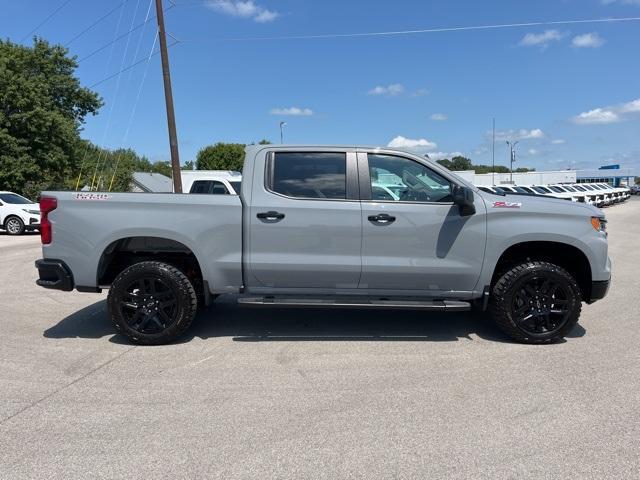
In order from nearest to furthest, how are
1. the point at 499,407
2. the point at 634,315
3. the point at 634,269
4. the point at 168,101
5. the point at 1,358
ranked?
the point at 499,407 → the point at 1,358 → the point at 634,315 → the point at 634,269 → the point at 168,101

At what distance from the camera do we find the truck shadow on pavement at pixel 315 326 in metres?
5.43

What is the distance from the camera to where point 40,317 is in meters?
6.34

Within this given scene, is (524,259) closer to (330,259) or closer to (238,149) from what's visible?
(330,259)

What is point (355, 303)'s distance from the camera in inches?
194

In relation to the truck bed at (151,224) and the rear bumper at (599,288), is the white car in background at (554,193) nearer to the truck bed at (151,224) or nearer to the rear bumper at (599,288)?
the rear bumper at (599,288)

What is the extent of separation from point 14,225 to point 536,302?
1902cm

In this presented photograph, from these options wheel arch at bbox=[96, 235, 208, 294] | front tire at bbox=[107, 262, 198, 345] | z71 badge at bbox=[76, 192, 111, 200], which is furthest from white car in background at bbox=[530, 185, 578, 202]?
z71 badge at bbox=[76, 192, 111, 200]

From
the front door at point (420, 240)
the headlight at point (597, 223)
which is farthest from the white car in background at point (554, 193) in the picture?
the front door at point (420, 240)

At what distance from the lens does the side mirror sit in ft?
15.6

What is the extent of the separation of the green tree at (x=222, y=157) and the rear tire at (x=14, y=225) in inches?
2213

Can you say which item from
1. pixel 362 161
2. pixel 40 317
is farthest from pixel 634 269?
pixel 40 317

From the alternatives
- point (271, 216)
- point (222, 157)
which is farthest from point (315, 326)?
point (222, 157)

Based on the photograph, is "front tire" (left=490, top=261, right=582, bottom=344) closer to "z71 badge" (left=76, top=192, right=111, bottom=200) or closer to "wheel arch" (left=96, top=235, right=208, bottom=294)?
"wheel arch" (left=96, top=235, right=208, bottom=294)

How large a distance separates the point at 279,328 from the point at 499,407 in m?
2.72
